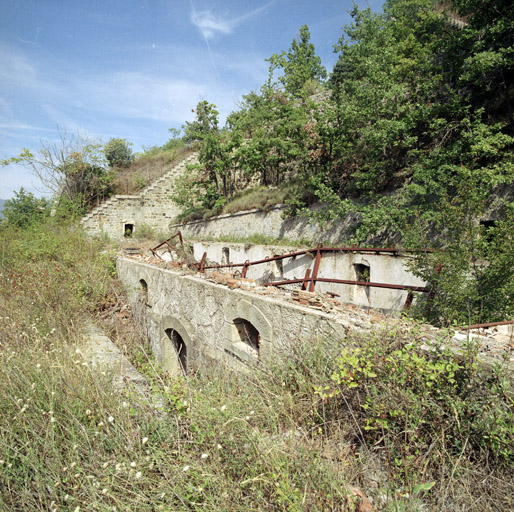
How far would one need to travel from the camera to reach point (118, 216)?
19.1m

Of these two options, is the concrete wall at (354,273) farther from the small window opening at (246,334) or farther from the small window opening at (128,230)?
the small window opening at (128,230)

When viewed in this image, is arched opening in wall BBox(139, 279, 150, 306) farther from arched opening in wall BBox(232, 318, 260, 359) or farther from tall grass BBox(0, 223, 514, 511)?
tall grass BBox(0, 223, 514, 511)

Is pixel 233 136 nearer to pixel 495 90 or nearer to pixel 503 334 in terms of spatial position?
pixel 495 90

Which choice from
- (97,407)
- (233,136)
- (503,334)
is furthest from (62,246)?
(503,334)

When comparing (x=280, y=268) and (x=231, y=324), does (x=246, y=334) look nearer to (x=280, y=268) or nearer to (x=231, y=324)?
(x=231, y=324)

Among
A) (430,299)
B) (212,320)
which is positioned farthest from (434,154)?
(212,320)

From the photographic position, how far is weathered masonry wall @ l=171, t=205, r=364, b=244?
954 cm

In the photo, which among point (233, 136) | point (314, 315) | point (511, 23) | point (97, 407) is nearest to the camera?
point (97, 407)

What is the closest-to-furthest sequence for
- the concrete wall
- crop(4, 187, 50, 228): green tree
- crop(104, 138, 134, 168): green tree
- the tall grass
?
the tall grass
the concrete wall
crop(4, 187, 50, 228): green tree
crop(104, 138, 134, 168): green tree

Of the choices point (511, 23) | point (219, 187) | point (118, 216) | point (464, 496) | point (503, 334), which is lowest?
point (464, 496)

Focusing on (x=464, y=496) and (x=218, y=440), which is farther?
(x=218, y=440)

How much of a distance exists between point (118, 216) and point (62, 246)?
8112 mm

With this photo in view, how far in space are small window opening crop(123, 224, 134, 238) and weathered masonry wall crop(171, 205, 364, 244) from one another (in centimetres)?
470

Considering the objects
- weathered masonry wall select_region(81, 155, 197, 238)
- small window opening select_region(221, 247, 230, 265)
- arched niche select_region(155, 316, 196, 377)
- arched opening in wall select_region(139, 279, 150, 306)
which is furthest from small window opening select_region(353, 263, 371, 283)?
weathered masonry wall select_region(81, 155, 197, 238)
